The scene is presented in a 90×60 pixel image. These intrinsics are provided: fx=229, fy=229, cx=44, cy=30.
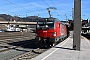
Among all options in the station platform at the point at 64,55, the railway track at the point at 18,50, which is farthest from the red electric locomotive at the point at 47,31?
the station platform at the point at 64,55

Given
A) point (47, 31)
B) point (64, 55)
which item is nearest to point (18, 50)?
point (47, 31)

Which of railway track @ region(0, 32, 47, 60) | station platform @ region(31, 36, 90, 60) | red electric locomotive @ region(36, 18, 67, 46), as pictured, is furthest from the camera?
red electric locomotive @ region(36, 18, 67, 46)

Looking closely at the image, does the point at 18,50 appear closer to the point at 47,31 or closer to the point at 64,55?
the point at 47,31

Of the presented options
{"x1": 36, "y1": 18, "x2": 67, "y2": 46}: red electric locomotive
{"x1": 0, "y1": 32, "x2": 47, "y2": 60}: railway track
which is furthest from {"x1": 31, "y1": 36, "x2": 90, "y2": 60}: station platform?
{"x1": 36, "y1": 18, "x2": 67, "y2": 46}: red electric locomotive

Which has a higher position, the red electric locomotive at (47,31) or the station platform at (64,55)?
the red electric locomotive at (47,31)

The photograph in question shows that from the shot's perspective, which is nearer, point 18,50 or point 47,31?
point 18,50

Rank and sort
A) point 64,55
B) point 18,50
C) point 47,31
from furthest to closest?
1. point 47,31
2. point 18,50
3. point 64,55

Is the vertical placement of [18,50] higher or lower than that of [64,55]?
lower

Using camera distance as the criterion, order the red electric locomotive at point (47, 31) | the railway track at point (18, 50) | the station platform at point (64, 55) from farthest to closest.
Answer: the red electric locomotive at point (47, 31)
the railway track at point (18, 50)
the station platform at point (64, 55)

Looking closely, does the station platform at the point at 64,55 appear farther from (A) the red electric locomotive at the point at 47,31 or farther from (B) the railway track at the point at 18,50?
(A) the red electric locomotive at the point at 47,31

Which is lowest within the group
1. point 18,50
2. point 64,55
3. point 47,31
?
point 18,50

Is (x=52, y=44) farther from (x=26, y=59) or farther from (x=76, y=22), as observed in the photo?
(x=26, y=59)

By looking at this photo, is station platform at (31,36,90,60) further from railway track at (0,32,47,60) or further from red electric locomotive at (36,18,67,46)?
red electric locomotive at (36,18,67,46)

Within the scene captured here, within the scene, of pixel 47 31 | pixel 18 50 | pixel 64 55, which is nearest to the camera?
pixel 64 55
